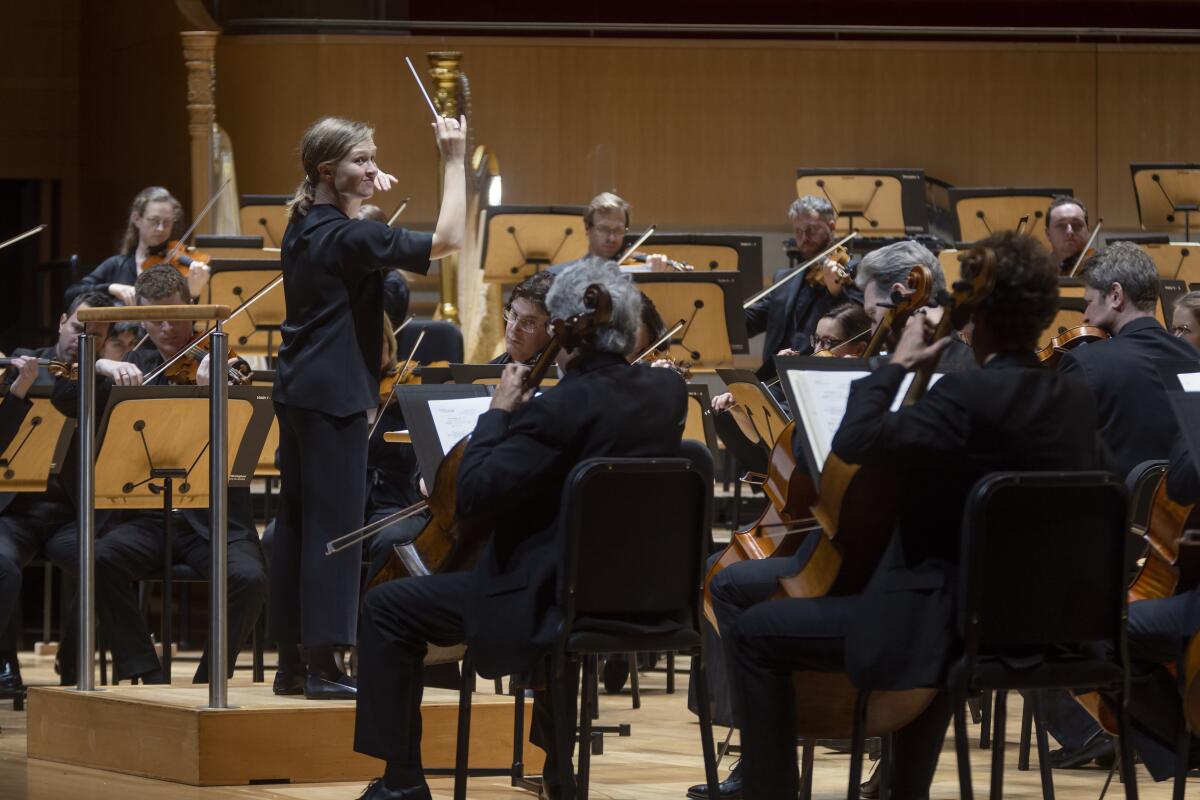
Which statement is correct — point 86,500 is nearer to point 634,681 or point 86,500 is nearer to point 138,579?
point 138,579

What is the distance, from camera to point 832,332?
4.33m

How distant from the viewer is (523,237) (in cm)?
730

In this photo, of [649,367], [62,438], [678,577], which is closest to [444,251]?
[649,367]

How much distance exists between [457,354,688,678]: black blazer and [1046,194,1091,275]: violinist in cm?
382

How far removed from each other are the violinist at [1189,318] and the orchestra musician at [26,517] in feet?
9.27

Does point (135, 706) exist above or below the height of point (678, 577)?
below

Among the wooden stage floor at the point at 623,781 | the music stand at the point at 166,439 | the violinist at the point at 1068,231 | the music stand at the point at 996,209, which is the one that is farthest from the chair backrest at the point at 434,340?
the music stand at the point at 996,209

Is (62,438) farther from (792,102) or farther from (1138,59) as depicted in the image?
(1138,59)

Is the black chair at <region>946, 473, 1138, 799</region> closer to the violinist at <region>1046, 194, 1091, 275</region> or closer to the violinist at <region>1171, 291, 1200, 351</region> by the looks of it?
the violinist at <region>1171, 291, 1200, 351</region>

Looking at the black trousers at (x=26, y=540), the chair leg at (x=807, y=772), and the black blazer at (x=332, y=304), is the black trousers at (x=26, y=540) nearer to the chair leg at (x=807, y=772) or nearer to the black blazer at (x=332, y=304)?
the black blazer at (x=332, y=304)

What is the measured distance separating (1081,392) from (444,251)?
4.49 ft

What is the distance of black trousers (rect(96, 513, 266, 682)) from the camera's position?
195 inches

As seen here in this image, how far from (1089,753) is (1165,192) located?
4598 millimetres

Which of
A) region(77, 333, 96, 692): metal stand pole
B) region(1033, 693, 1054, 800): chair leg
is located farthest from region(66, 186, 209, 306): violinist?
region(1033, 693, 1054, 800): chair leg
